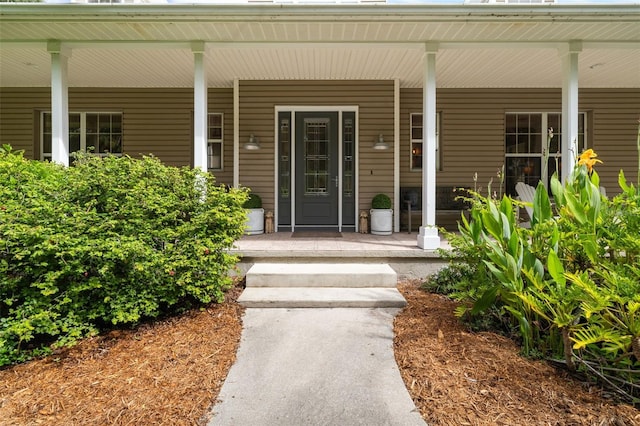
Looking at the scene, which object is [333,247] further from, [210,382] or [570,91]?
[570,91]

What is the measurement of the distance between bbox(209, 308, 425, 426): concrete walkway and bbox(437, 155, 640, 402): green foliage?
82 cm

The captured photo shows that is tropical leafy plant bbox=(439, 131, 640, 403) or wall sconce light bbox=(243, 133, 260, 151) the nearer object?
tropical leafy plant bbox=(439, 131, 640, 403)

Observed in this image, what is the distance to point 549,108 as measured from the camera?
24.1ft

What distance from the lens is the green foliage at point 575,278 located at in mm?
1953

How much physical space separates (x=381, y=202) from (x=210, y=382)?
483 centimetres

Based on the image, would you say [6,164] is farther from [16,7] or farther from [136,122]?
[136,122]

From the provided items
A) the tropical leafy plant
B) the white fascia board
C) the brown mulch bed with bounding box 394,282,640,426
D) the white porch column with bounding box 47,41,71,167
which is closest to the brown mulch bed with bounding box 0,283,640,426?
the brown mulch bed with bounding box 394,282,640,426

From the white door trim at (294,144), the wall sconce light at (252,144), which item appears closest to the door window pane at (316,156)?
the white door trim at (294,144)

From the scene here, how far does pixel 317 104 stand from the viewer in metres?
7.00

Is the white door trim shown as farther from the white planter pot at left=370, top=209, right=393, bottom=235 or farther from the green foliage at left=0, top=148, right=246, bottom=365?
the green foliage at left=0, top=148, right=246, bottom=365

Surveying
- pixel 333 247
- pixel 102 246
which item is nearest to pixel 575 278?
pixel 102 246

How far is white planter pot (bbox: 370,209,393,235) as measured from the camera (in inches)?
259

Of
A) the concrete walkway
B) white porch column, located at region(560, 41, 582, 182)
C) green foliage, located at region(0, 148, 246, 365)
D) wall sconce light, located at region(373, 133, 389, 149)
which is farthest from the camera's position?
wall sconce light, located at region(373, 133, 389, 149)

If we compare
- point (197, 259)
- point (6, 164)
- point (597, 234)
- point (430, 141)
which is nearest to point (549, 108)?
point (430, 141)
